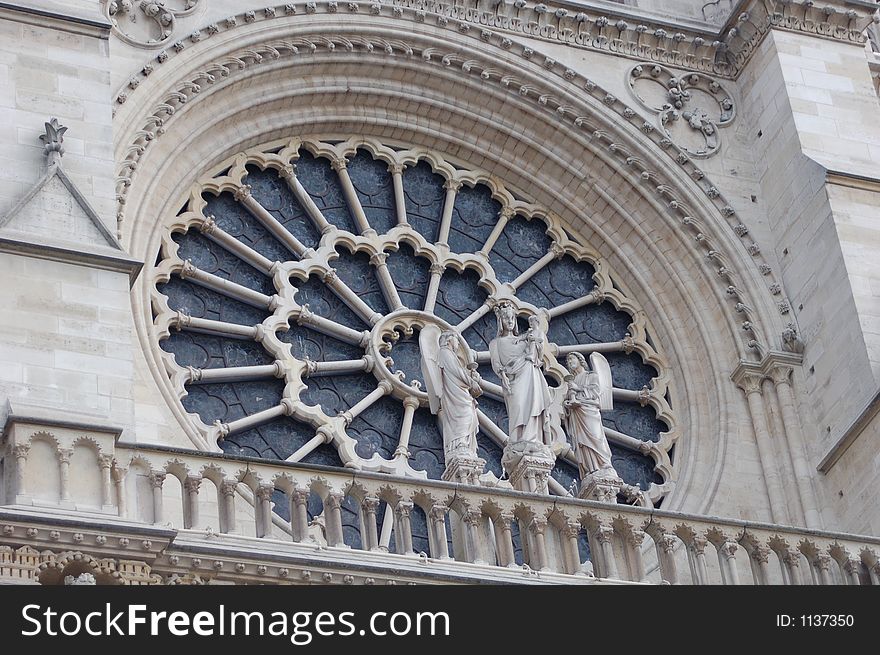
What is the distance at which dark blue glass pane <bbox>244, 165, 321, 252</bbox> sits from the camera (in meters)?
18.2

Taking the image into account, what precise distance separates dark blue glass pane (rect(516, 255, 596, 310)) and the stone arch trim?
0.26 m

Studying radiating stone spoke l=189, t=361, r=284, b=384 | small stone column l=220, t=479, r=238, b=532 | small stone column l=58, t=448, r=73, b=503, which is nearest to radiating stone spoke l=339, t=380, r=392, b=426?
radiating stone spoke l=189, t=361, r=284, b=384

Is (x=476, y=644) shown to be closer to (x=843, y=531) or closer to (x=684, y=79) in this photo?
(x=843, y=531)

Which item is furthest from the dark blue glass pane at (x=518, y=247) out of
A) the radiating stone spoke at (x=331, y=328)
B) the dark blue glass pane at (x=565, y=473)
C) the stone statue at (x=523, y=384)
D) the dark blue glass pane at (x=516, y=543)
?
the dark blue glass pane at (x=516, y=543)

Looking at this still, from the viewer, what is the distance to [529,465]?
611 inches

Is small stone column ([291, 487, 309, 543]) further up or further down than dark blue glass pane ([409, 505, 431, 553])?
further down

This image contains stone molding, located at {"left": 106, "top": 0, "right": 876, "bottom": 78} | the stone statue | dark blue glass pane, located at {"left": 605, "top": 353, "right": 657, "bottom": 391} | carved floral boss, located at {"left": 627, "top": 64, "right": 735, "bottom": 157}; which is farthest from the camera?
carved floral boss, located at {"left": 627, "top": 64, "right": 735, "bottom": 157}

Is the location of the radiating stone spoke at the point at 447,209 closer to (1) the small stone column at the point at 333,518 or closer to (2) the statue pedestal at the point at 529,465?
(2) the statue pedestal at the point at 529,465

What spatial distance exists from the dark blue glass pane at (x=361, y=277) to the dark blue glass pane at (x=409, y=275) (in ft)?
0.48

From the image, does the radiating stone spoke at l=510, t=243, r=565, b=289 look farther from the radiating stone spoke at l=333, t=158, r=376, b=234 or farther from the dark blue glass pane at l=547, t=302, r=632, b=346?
the radiating stone spoke at l=333, t=158, r=376, b=234

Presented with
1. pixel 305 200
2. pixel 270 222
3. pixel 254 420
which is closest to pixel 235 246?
pixel 270 222

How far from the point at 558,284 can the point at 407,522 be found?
4537mm

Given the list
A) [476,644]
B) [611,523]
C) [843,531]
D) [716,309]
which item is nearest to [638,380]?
[716,309]

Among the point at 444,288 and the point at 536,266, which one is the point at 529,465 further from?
the point at 536,266
